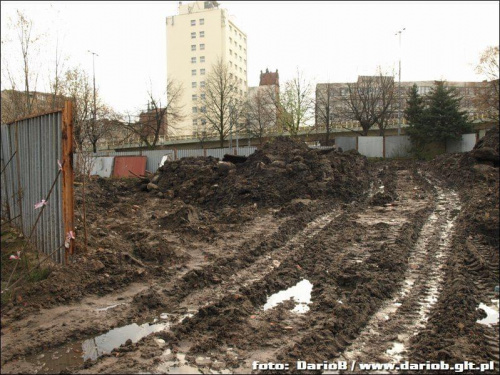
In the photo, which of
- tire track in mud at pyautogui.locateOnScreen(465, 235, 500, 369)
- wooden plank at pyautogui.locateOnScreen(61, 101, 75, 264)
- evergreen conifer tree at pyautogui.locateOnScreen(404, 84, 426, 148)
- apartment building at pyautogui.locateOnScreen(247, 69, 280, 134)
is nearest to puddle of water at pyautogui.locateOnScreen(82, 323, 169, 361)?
wooden plank at pyautogui.locateOnScreen(61, 101, 75, 264)

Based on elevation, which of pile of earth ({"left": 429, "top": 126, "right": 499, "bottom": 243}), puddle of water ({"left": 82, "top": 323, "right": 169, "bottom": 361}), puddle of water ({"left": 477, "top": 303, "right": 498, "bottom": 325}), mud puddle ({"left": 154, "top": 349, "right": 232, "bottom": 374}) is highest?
pile of earth ({"left": 429, "top": 126, "right": 499, "bottom": 243})

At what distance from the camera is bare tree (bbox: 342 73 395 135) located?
135ft

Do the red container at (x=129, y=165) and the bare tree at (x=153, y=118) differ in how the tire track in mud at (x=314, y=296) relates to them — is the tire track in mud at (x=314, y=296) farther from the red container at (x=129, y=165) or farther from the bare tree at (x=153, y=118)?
the bare tree at (x=153, y=118)

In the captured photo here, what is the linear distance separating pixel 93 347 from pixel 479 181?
15.0 metres

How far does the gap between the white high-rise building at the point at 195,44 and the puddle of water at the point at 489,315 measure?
74.6m

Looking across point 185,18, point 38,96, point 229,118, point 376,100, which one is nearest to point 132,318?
point 38,96

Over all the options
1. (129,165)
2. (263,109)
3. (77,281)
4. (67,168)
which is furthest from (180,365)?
(263,109)

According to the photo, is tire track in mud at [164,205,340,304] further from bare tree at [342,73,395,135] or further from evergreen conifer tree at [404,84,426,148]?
bare tree at [342,73,395,135]

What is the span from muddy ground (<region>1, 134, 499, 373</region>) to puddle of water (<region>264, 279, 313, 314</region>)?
3 cm

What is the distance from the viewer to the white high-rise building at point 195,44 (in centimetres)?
7906

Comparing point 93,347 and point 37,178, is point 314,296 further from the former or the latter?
point 37,178

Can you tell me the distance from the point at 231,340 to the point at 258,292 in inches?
53.3

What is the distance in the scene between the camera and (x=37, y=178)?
22.2ft

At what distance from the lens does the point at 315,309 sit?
5.02 m
